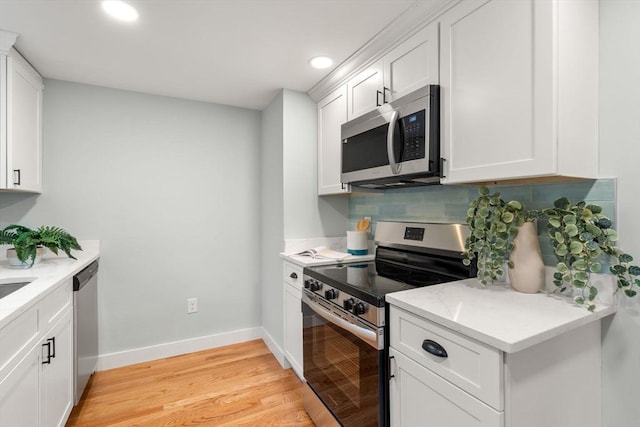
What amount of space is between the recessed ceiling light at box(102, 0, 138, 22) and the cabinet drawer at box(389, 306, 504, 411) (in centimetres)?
183

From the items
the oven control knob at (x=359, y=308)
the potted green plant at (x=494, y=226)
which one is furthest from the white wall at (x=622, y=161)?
the oven control knob at (x=359, y=308)

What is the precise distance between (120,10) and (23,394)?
5.61ft

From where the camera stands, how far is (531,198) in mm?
1351

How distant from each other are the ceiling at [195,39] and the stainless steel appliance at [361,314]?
120cm

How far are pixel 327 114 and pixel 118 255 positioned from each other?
1.98 meters

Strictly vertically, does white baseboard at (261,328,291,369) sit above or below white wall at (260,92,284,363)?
below

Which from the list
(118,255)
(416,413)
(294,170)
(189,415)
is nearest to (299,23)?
(294,170)

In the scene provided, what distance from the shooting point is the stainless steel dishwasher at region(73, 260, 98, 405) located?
181 cm

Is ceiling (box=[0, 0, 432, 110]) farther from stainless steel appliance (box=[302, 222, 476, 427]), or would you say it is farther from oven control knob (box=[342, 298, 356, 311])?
oven control knob (box=[342, 298, 356, 311])

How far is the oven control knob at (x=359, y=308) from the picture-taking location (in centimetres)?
131

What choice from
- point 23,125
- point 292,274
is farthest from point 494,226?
point 23,125

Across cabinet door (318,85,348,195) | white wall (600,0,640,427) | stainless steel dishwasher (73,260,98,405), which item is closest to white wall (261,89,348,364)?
cabinet door (318,85,348,195)

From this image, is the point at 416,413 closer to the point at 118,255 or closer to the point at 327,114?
the point at 327,114

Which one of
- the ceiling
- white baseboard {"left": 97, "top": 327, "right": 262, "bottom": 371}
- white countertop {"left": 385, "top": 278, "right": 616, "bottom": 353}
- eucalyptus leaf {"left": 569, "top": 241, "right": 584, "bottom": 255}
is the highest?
the ceiling
